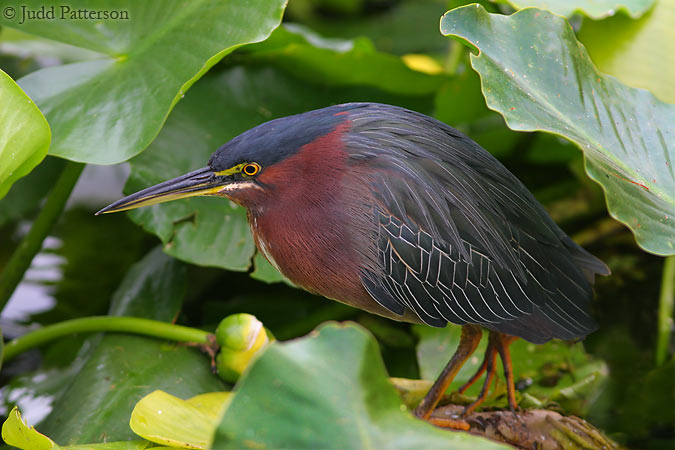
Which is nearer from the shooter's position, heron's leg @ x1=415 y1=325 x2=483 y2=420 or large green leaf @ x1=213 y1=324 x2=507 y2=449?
large green leaf @ x1=213 y1=324 x2=507 y2=449

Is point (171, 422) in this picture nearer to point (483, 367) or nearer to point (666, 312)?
point (483, 367)

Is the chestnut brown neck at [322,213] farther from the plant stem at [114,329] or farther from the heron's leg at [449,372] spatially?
the plant stem at [114,329]

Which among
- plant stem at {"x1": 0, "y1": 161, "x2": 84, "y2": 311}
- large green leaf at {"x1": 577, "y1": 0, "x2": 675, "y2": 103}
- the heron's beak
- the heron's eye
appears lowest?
plant stem at {"x1": 0, "y1": 161, "x2": 84, "y2": 311}

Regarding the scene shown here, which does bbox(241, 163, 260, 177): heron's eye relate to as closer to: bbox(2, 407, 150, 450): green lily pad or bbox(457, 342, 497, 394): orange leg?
bbox(2, 407, 150, 450): green lily pad

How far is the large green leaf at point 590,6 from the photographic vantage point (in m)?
2.10

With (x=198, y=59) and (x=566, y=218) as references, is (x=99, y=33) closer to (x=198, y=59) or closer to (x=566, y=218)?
(x=198, y=59)

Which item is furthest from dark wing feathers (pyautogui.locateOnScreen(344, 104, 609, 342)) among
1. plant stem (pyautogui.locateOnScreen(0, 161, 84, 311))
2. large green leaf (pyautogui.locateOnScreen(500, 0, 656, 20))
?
plant stem (pyautogui.locateOnScreen(0, 161, 84, 311))

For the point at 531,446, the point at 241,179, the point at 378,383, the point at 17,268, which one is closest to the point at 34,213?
the point at 17,268

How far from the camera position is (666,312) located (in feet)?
7.68

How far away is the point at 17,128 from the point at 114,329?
0.72 metres

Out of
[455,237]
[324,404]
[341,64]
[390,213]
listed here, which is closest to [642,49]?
[341,64]

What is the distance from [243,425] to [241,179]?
73 cm

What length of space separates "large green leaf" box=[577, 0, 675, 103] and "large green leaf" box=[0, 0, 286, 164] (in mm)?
1178

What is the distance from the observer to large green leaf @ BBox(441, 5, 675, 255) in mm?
1593
